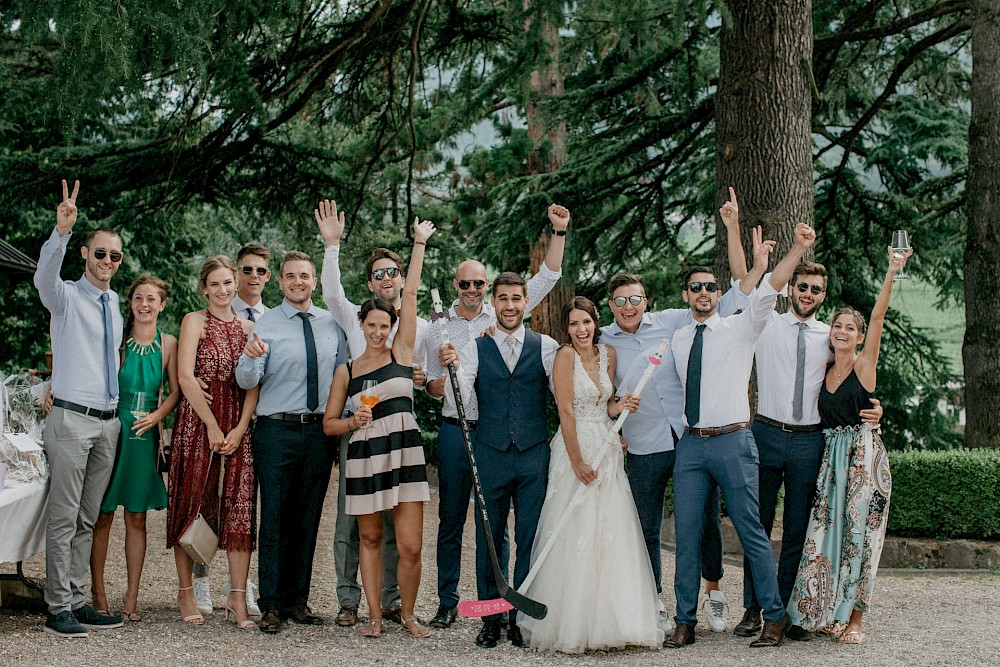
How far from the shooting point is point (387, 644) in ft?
15.6

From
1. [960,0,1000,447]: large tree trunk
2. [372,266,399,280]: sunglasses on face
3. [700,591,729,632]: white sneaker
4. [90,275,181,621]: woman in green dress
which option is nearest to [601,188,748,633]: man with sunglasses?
[700,591,729,632]: white sneaker

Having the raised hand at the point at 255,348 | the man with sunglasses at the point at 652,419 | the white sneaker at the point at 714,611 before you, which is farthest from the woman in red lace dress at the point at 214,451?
the white sneaker at the point at 714,611

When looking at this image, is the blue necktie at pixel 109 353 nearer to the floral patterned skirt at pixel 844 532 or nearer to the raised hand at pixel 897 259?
the floral patterned skirt at pixel 844 532

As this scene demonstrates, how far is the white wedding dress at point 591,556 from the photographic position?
15.1ft

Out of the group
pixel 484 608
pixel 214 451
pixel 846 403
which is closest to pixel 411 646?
pixel 484 608

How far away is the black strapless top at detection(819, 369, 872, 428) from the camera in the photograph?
4.95 metres

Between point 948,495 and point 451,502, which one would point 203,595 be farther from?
point 948,495

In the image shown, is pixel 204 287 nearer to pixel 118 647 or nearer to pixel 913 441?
pixel 118 647

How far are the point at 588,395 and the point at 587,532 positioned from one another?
0.66 meters

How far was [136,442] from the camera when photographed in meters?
5.16

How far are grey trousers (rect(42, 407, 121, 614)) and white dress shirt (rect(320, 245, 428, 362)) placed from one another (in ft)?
4.08

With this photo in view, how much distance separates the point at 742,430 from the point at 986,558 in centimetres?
405

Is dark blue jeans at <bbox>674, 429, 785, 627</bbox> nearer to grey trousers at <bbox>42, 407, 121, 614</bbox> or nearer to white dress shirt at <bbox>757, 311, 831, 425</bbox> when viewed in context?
white dress shirt at <bbox>757, 311, 831, 425</bbox>

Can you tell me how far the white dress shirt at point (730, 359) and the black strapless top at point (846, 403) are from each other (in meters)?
0.45
